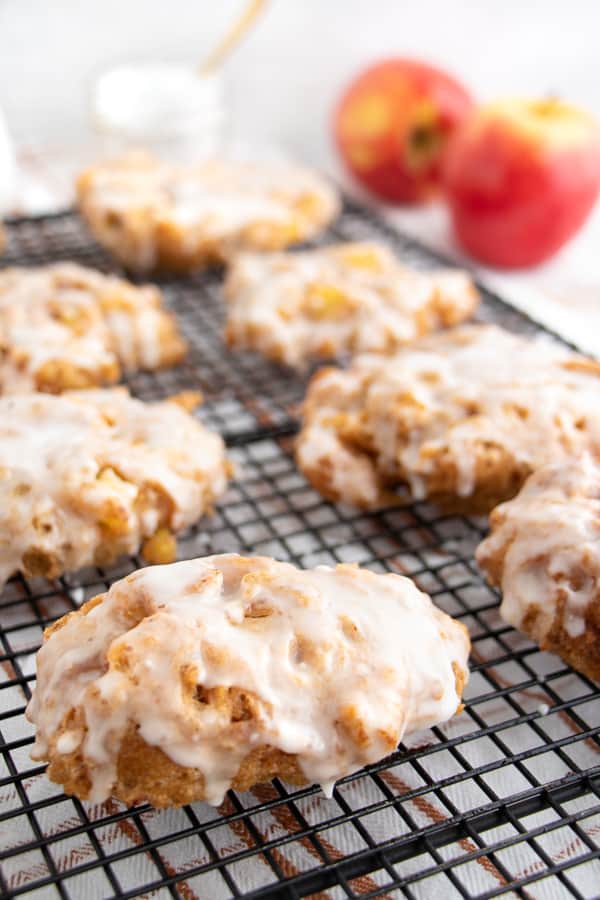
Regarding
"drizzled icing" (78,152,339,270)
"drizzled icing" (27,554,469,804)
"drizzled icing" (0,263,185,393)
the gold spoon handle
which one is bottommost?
"drizzled icing" (0,263,185,393)

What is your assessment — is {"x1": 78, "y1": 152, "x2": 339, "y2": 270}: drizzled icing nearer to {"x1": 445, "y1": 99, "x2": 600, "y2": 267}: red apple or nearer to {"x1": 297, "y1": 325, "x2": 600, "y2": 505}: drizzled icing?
{"x1": 445, "y1": 99, "x2": 600, "y2": 267}: red apple

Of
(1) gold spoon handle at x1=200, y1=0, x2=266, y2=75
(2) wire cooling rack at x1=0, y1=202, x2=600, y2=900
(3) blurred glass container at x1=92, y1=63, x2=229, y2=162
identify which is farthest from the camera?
(1) gold spoon handle at x1=200, y1=0, x2=266, y2=75

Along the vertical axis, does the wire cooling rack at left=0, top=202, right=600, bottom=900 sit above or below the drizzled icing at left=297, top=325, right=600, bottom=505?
below

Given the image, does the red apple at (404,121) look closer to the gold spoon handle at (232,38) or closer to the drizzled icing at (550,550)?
the gold spoon handle at (232,38)

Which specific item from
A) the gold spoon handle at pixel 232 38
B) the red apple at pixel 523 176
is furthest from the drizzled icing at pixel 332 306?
the gold spoon handle at pixel 232 38

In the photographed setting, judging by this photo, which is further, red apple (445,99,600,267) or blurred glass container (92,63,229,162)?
blurred glass container (92,63,229,162)

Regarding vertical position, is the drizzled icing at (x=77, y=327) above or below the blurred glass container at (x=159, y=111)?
below

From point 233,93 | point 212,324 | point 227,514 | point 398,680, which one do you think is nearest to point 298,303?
point 212,324

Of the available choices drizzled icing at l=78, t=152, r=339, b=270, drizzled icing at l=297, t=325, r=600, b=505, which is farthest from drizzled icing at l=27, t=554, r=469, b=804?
drizzled icing at l=78, t=152, r=339, b=270

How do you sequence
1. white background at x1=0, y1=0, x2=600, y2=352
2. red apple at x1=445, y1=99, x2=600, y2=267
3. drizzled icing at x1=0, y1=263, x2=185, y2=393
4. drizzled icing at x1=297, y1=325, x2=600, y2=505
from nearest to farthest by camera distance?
drizzled icing at x1=297, y1=325, x2=600, y2=505 < drizzled icing at x1=0, y1=263, x2=185, y2=393 < red apple at x1=445, y1=99, x2=600, y2=267 < white background at x1=0, y1=0, x2=600, y2=352
